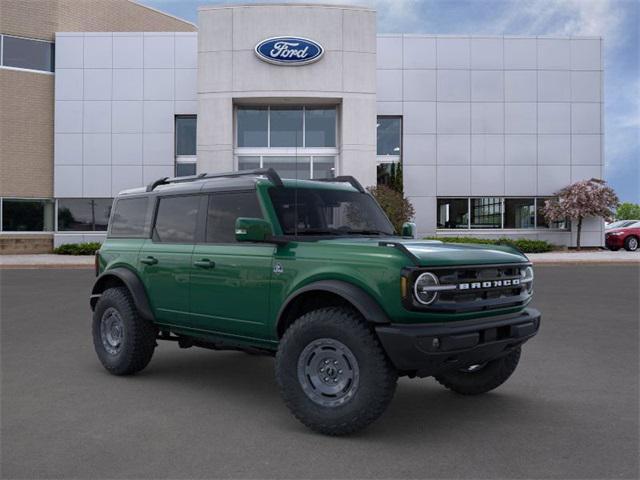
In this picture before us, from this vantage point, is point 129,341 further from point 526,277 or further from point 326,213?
point 526,277

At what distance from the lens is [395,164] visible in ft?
97.9

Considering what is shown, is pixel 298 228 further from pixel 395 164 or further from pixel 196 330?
pixel 395 164

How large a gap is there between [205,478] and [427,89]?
28.2m

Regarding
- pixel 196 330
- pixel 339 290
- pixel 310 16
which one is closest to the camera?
pixel 339 290

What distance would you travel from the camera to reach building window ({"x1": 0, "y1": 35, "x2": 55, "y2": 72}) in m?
28.7

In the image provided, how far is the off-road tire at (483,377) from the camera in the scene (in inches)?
212

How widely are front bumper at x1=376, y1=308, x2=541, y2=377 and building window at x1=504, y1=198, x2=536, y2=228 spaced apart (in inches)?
1053

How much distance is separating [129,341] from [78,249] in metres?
22.8

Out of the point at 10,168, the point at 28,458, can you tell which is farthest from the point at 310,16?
the point at 28,458

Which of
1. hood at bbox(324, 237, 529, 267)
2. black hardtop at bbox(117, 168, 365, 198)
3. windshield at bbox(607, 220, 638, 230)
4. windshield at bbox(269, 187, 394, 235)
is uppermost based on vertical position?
windshield at bbox(607, 220, 638, 230)

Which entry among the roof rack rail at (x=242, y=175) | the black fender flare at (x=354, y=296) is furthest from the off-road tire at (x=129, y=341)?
the black fender flare at (x=354, y=296)

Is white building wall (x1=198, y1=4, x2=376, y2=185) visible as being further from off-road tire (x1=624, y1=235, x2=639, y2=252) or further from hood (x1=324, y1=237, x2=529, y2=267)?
hood (x1=324, y1=237, x2=529, y2=267)

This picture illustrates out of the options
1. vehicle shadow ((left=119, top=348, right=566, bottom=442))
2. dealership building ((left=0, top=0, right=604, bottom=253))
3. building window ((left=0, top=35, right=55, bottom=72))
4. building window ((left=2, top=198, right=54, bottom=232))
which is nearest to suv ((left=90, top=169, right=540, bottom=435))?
vehicle shadow ((left=119, top=348, right=566, bottom=442))

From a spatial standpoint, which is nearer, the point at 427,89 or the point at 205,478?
the point at 205,478
